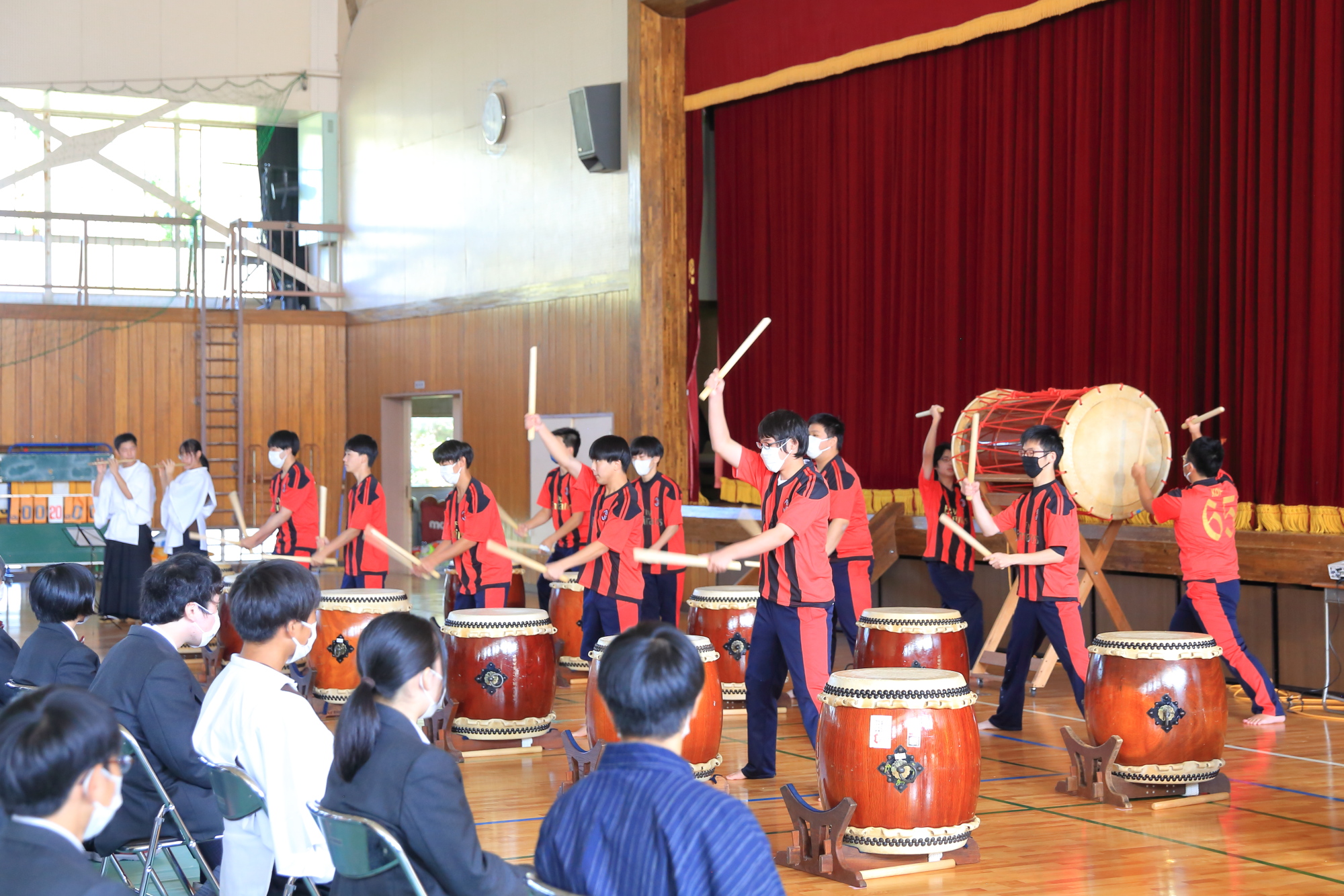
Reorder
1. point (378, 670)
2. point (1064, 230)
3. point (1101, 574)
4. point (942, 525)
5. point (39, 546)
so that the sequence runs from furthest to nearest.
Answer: point (39, 546), point (1064, 230), point (942, 525), point (1101, 574), point (378, 670)

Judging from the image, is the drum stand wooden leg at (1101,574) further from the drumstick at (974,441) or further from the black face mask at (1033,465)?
the black face mask at (1033,465)

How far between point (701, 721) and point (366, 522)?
281cm

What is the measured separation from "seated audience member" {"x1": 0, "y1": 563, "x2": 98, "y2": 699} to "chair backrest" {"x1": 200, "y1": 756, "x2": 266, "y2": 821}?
1175 millimetres

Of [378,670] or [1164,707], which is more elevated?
[378,670]

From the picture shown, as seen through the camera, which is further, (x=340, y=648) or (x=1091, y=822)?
(x=340, y=648)

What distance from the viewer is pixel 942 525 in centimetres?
714

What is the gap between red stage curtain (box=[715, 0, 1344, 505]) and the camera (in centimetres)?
685

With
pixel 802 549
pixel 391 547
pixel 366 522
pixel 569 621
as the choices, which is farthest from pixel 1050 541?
pixel 366 522

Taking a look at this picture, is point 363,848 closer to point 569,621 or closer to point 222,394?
point 569,621

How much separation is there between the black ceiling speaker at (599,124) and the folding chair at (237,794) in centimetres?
849

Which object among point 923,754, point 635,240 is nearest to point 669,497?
point 923,754

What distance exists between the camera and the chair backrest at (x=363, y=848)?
2223mm

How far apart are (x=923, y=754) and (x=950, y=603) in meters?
3.40

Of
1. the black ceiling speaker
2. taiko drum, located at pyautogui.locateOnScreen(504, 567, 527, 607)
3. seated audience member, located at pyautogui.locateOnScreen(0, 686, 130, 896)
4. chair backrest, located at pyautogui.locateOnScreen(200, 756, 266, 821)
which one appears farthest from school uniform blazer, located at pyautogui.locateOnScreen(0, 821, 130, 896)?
the black ceiling speaker
